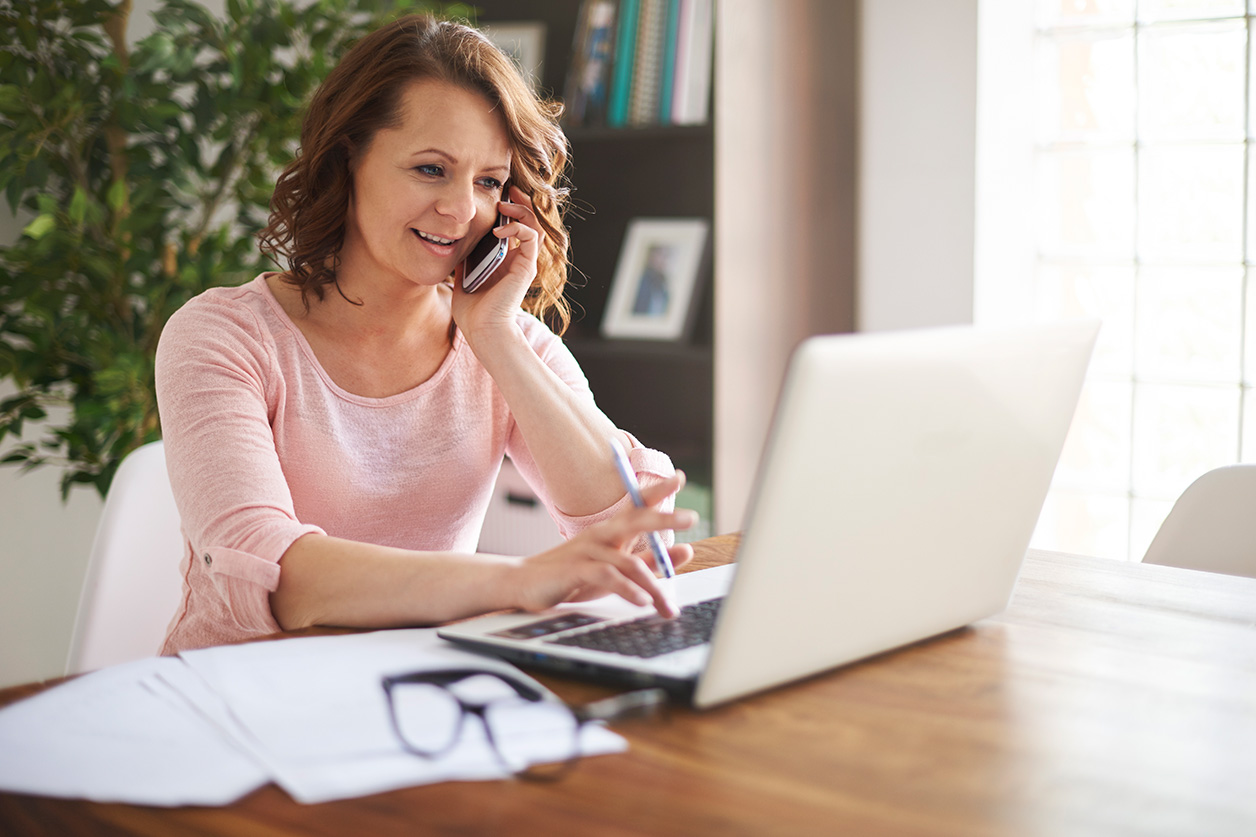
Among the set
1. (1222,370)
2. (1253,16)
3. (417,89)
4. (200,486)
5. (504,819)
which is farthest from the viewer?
(1222,370)

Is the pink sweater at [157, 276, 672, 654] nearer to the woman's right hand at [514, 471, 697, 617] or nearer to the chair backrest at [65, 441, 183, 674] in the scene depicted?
the chair backrest at [65, 441, 183, 674]

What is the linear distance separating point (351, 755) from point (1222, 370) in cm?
209

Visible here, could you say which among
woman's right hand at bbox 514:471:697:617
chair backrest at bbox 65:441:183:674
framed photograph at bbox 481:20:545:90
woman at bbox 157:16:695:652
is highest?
framed photograph at bbox 481:20:545:90

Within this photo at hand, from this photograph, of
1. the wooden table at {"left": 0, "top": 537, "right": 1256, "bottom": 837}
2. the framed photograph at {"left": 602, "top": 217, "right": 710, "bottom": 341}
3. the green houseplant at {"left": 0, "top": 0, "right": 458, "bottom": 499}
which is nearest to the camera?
the wooden table at {"left": 0, "top": 537, "right": 1256, "bottom": 837}

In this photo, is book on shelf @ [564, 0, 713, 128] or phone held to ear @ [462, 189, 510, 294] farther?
book on shelf @ [564, 0, 713, 128]

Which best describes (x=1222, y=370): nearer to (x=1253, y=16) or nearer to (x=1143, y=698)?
(x=1253, y=16)

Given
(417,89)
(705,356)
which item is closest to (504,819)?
(417,89)

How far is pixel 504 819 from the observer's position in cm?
59

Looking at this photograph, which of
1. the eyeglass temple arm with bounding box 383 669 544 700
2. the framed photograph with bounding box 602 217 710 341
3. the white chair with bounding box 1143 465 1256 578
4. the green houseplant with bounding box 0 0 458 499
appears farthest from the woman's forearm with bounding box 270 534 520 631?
the framed photograph with bounding box 602 217 710 341

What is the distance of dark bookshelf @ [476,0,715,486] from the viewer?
254 centimetres

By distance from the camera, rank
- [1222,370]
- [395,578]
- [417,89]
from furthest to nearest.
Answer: [1222,370], [417,89], [395,578]

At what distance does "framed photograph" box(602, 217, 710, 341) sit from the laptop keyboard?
152 centimetres

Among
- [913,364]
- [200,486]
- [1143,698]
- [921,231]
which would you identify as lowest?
[1143,698]

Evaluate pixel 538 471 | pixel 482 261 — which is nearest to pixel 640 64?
pixel 482 261
